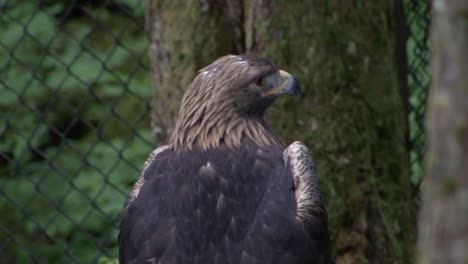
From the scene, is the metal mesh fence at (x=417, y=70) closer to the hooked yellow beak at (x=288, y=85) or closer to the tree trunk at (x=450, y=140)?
the hooked yellow beak at (x=288, y=85)

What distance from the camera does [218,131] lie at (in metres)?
4.20

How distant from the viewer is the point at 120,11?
720cm

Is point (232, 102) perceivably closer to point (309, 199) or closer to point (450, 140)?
point (309, 199)

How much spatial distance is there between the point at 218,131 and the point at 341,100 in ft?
2.38

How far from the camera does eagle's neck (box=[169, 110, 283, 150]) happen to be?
4168mm

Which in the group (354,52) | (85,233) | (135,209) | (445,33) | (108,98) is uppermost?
(445,33)

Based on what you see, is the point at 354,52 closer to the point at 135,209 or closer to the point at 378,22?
the point at 378,22

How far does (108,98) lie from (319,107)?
9.02 feet

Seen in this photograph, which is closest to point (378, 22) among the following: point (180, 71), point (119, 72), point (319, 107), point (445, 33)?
point (319, 107)

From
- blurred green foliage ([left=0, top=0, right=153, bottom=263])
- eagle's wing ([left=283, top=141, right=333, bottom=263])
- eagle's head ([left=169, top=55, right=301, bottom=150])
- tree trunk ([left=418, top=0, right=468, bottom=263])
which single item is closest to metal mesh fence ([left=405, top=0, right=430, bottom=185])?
blurred green foliage ([left=0, top=0, right=153, bottom=263])

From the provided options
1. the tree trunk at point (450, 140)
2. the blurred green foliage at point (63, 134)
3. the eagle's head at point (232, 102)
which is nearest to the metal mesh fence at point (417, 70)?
the blurred green foliage at point (63, 134)

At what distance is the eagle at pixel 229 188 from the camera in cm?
363

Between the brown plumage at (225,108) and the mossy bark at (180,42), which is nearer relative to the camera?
the brown plumage at (225,108)

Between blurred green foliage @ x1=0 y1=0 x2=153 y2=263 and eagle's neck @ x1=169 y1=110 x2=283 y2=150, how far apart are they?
73.1 inches
